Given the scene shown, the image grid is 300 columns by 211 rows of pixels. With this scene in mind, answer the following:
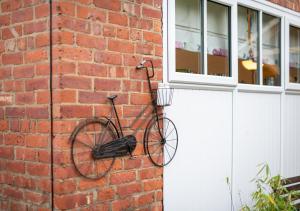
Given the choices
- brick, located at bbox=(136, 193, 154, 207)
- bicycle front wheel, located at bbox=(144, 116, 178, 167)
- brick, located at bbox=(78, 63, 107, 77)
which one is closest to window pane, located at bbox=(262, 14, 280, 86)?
bicycle front wheel, located at bbox=(144, 116, 178, 167)

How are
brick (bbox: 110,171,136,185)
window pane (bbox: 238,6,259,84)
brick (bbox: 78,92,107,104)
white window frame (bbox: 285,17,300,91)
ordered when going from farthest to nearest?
white window frame (bbox: 285,17,300,91) → window pane (bbox: 238,6,259,84) → brick (bbox: 110,171,136,185) → brick (bbox: 78,92,107,104)

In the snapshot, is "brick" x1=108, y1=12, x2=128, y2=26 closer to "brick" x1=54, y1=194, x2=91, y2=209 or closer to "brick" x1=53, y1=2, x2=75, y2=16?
"brick" x1=53, y1=2, x2=75, y2=16

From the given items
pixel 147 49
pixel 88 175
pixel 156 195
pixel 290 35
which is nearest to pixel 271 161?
pixel 290 35

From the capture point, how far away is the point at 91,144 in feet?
9.95

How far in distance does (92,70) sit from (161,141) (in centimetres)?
90

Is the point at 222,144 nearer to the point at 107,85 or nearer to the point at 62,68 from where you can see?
the point at 107,85

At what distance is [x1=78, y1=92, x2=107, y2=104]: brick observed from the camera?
9.70 feet

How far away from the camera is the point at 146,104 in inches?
136

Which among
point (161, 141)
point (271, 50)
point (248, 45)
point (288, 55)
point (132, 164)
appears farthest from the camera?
point (288, 55)

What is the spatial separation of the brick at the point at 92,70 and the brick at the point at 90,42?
125 millimetres

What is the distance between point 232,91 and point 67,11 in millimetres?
2116

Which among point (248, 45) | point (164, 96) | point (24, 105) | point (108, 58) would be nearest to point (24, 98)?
point (24, 105)

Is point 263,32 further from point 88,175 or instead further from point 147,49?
point 88,175

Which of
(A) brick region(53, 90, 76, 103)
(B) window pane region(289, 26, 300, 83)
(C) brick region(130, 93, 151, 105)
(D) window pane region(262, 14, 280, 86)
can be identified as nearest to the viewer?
(A) brick region(53, 90, 76, 103)
